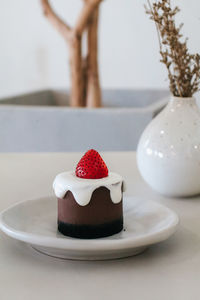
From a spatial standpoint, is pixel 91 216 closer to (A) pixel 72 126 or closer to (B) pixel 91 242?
(B) pixel 91 242

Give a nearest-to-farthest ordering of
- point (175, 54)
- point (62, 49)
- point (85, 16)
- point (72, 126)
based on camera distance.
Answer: point (175, 54) < point (72, 126) < point (85, 16) < point (62, 49)

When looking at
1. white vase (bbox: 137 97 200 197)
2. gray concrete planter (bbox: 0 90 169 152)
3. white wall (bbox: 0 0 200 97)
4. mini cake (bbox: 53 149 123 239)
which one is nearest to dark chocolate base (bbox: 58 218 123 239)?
mini cake (bbox: 53 149 123 239)

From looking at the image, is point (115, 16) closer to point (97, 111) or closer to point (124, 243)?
point (97, 111)

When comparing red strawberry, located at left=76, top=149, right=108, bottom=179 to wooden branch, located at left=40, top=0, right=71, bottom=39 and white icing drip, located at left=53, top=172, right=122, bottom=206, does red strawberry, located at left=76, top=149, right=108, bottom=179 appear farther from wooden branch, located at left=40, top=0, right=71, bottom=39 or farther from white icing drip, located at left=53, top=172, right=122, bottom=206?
wooden branch, located at left=40, top=0, right=71, bottom=39

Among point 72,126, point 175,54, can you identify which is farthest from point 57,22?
point 175,54

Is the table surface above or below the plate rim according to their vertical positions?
below

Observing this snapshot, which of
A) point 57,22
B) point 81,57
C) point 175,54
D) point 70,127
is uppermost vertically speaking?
point 57,22
